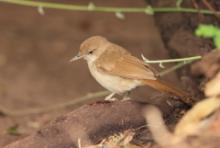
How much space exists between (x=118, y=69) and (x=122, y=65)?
0.05 meters

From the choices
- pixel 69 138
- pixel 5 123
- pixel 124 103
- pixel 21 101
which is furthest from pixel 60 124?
pixel 21 101

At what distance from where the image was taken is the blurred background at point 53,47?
421 inches

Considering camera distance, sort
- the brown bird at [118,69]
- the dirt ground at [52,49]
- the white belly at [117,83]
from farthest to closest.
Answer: the dirt ground at [52,49], the white belly at [117,83], the brown bird at [118,69]

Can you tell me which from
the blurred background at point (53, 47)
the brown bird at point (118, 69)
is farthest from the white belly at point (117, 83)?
the blurred background at point (53, 47)

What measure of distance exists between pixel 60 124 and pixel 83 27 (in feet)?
24.4

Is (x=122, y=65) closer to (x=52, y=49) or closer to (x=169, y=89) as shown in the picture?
(x=169, y=89)

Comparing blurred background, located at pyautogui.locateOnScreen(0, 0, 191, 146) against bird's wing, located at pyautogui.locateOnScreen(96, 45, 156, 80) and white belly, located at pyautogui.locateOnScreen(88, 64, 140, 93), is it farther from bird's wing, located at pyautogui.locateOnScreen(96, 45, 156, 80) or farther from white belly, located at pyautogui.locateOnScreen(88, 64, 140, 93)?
white belly, located at pyautogui.locateOnScreen(88, 64, 140, 93)

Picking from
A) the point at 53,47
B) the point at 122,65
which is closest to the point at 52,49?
the point at 53,47

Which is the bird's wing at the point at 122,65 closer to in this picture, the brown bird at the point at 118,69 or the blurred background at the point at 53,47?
the brown bird at the point at 118,69

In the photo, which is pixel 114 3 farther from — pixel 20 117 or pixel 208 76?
pixel 208 76

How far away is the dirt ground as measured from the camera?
10367 millimetres

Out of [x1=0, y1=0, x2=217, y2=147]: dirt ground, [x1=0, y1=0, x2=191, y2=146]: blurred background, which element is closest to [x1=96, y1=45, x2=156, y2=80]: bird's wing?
[x1=0, y1=0, x2=217, y2=147]: dirt ground

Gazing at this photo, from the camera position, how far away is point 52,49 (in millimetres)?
12344

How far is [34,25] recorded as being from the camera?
12.9 meters
